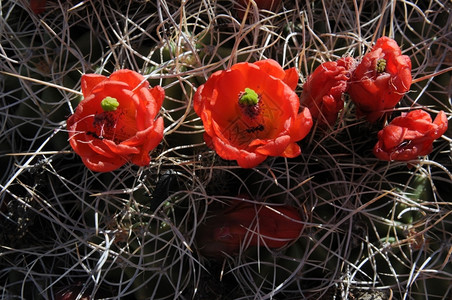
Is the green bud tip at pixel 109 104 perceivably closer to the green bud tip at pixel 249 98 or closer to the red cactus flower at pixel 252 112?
the red cactus flower at pixel 252 112

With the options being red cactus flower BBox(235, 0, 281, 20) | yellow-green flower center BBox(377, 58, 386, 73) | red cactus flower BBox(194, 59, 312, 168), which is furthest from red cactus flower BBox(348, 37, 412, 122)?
red cactus flower BBox(235, 0, 281, 20)

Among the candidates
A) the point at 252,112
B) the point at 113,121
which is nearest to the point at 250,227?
the point at 252,112

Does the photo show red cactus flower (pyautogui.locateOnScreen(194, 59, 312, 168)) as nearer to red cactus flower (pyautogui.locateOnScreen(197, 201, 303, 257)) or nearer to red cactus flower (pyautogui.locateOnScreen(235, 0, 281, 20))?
red cactus flower (pyautogui.locateOnScreen(197, 201, 303, 257))

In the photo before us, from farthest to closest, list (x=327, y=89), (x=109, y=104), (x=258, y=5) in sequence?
1. (x=258, y=5)
2. (x=327, y=89)
3. (x=109, y=104)

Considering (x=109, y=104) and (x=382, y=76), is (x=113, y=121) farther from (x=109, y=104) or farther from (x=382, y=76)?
(x=382, y=76)

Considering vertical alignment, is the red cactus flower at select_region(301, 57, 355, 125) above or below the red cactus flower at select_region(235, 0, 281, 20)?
below

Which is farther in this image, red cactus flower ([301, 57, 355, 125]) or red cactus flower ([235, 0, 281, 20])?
red cactus flower ([235, 0, 281, 20])
